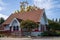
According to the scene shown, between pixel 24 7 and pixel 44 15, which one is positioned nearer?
pixel 44 15

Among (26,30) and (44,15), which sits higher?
(44,15)

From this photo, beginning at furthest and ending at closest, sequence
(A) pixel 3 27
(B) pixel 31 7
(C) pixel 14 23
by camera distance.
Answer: (B) pixel 31 7, (A) pixel 3 27, (C) pixel 14 23

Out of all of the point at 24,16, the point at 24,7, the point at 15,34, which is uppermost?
the point at 24,7

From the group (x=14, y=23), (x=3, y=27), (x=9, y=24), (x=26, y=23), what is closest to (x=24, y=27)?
(x=26, y=23)

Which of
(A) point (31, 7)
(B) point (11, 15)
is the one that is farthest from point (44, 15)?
(A) point (31, 7)

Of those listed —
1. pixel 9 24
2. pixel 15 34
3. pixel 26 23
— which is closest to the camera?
pixel 26 23

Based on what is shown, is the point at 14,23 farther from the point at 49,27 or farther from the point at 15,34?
the point at 49,27

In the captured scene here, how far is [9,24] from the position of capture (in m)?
46.8

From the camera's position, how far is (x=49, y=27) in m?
48.8

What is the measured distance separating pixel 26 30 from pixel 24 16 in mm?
7399

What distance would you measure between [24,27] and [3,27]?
1257 centimetres

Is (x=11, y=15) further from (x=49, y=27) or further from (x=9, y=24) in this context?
(x=49, y=27)

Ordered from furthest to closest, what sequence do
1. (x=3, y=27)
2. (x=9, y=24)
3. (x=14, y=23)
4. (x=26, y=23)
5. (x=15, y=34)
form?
(x=3, y=27)
(x=9, y=24)
(x=14, y=23)
(x=15, y=34)
(x=26, y=23)

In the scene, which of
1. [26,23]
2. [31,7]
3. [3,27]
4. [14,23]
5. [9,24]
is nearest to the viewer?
[26,23]
